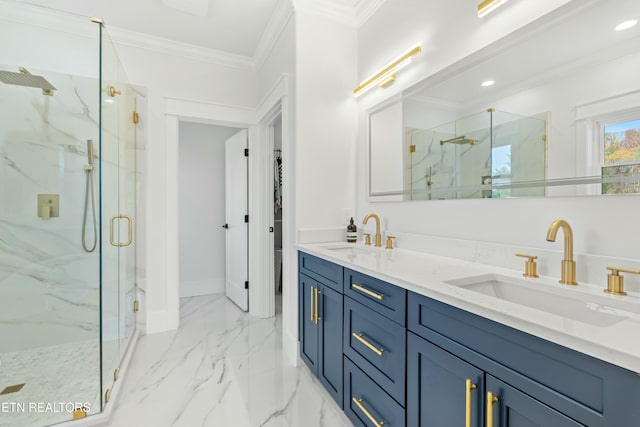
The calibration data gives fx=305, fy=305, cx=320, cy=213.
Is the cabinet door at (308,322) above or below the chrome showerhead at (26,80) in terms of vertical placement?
below

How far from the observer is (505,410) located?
79 cm

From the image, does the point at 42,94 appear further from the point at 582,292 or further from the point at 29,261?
the point at 582,292

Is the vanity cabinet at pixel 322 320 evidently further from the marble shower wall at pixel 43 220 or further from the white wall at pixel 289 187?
the marble shower wall at pixel 43 220

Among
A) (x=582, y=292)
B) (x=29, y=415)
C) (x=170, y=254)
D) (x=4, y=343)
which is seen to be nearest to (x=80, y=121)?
(x=170, y=254)

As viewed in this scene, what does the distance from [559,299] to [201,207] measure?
379cm

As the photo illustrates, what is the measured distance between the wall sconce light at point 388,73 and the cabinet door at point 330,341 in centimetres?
143

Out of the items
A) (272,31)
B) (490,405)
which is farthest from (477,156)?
(272,31)

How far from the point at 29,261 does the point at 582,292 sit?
122 inches

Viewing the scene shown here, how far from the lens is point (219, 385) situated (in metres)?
1.97

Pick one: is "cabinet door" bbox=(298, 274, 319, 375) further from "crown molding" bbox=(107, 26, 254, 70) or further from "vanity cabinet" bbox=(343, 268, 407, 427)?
"crown molding" bbox=(107, 26, 254, 70)

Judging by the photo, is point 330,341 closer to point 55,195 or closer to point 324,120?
point 324,120

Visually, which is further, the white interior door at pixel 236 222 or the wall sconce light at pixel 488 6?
the white interior door at pixel 236 222

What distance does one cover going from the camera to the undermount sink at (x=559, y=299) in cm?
90

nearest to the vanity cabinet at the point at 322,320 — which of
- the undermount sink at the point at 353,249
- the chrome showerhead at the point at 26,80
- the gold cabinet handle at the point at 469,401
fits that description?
the undermount sink at the point at 353,249
